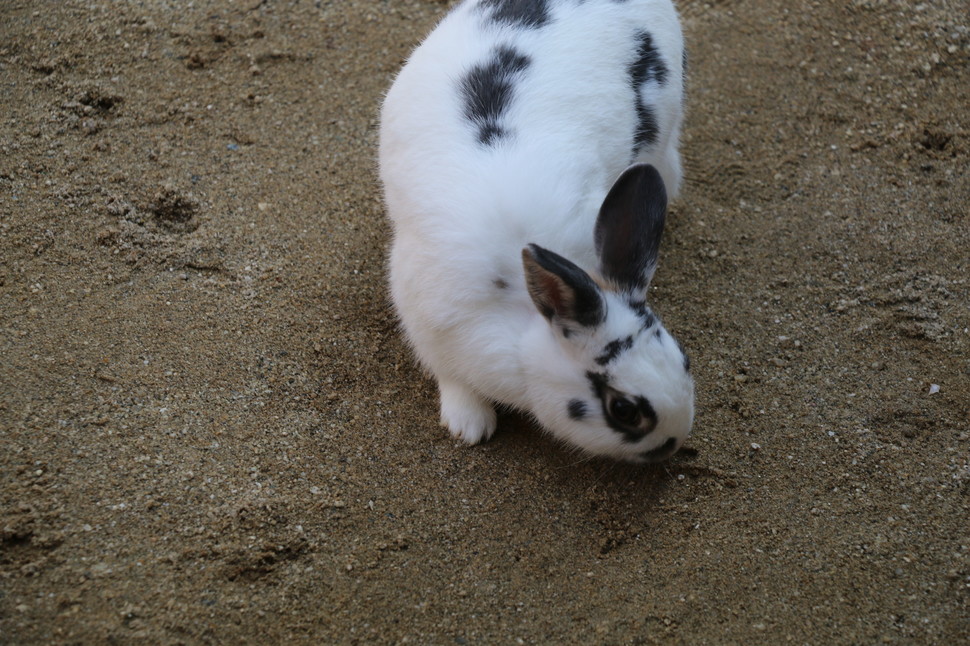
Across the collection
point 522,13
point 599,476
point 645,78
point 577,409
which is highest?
point 522,13

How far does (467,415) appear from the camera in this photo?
354 centimetres

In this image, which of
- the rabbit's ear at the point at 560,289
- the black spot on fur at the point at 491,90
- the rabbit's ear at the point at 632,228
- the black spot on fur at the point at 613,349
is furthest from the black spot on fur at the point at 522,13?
the black spot on fur at the point at 613,349

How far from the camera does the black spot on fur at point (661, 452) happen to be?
10.5ft

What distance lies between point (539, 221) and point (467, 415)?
85 cm

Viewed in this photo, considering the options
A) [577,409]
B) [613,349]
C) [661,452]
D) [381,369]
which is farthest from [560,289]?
[381,369]

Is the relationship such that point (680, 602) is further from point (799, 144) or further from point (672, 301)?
point (799, 144)

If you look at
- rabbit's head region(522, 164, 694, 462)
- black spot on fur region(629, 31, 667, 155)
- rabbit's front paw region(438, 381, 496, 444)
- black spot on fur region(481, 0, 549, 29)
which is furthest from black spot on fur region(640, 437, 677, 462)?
black spot on fur region(481, 0, 549, 29)

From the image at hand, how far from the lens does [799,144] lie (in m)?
4.84

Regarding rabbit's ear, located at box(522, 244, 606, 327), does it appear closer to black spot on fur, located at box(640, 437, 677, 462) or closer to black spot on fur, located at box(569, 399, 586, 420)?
black spot on fur, located at box(569, 399, 586, 420)

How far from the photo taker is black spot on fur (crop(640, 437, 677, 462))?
3195 mm

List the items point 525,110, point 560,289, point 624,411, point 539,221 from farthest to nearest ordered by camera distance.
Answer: point 525,110 → point 539,221 → point 624,411 → point 560,289

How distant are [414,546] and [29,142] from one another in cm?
274

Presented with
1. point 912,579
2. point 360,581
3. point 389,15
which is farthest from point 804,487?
point 389,15

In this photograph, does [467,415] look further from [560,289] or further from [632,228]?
[632,228]
